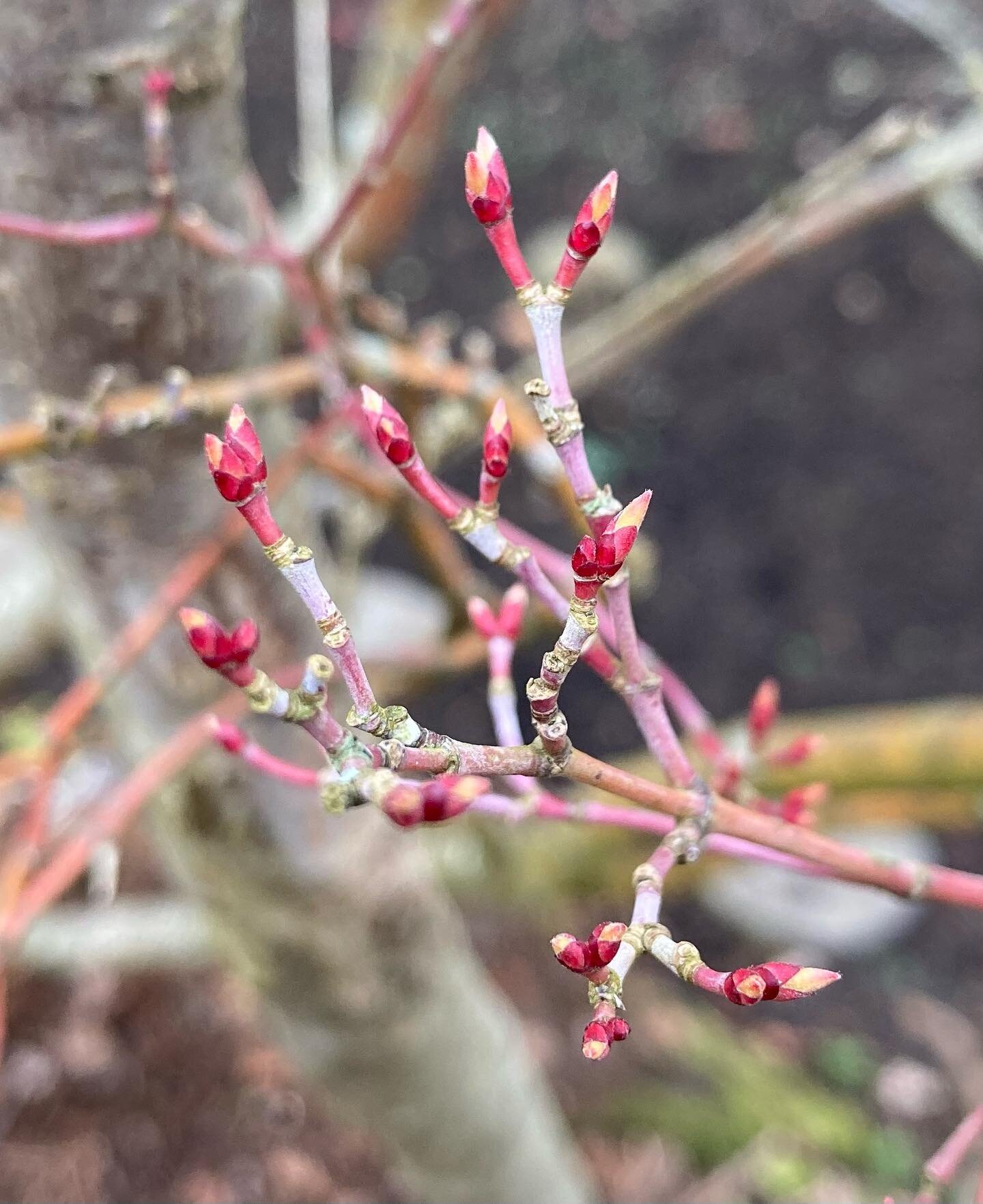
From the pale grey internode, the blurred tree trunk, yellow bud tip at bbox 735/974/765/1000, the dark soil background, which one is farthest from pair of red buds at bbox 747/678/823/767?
the pale grey internode

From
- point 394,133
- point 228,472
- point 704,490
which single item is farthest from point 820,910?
point 228,472

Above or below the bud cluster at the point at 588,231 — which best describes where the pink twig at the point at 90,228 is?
above

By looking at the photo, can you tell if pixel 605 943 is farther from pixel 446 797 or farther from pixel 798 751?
pixel 798 751

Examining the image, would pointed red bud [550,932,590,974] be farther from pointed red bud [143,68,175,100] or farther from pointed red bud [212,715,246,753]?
pointed red bud [143,68,175,100]

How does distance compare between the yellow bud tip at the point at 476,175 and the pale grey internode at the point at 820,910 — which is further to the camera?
the pale grey internode at the point at 820,910

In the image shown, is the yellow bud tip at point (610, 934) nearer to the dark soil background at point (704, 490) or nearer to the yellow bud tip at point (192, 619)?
the yellow bud tip at point (192, 619)

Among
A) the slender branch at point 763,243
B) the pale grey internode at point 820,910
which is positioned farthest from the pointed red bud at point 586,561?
the pale grey internode at point 820,910

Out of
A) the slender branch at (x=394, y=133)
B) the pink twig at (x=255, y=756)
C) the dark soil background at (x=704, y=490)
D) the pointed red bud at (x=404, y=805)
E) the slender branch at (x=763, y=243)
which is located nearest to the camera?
the pointed red bud at (x=404, y=805)
